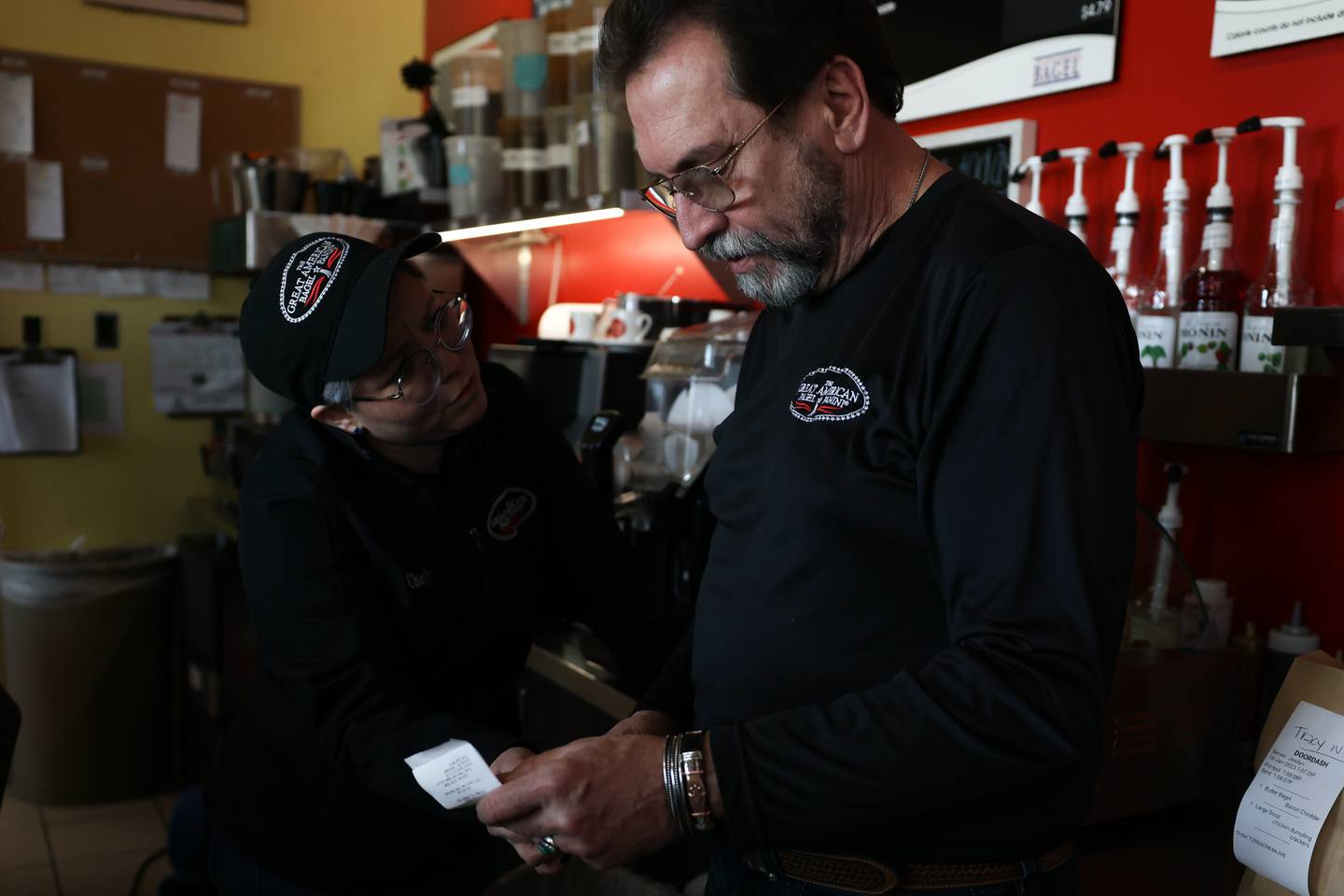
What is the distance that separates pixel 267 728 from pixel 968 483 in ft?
3.66

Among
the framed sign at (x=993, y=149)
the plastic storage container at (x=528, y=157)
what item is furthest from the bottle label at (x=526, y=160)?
the framed sign at (x=993, y=149)

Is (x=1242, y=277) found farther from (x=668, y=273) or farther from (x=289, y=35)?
(x=289, y=35)

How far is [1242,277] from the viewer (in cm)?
169

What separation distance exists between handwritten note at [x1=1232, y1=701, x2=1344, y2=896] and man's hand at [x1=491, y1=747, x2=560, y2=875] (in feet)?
2.39

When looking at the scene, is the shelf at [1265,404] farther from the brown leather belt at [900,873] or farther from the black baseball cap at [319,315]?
the black baseball cap at [319,315]

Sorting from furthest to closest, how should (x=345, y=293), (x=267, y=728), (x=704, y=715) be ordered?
(x=267, y=728) < (x=345, y=293) < (x=704, y=715)

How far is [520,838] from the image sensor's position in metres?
1.14

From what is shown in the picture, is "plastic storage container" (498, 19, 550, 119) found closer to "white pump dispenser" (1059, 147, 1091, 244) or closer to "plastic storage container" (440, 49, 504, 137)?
"plastic storage container" (440, 49, 504, 137)

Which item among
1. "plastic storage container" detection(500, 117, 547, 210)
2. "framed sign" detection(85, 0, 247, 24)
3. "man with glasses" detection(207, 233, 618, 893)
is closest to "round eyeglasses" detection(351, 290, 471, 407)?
"man with glasses" detection(207, 233, 618, 893)

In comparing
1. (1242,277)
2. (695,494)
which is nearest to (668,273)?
(695,494)

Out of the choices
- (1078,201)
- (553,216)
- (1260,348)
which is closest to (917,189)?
(1260,348)

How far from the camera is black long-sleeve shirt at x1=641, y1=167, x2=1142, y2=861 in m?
0.84

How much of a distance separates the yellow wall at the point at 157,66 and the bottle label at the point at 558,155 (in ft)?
5.38

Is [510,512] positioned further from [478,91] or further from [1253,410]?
[478,91]
